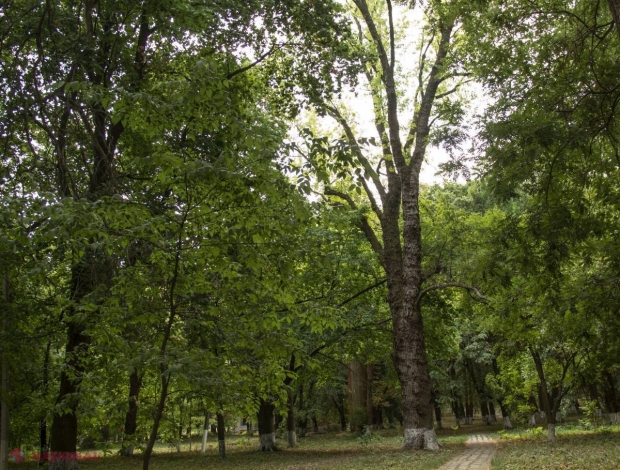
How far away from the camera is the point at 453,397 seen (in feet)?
116

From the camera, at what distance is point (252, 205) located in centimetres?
411

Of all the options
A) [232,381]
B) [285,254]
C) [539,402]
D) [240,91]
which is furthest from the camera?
[539,402]

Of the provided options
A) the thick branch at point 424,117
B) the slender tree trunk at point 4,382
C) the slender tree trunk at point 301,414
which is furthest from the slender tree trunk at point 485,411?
the slender tree trunk at point 4,382

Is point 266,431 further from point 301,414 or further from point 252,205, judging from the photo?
point 252,205

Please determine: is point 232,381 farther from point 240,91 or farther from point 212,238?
point 240,91

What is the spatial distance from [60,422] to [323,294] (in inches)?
391

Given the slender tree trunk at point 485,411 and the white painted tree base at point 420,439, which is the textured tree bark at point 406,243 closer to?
the white painted tree base at point 420,439

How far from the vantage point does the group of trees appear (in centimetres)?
411

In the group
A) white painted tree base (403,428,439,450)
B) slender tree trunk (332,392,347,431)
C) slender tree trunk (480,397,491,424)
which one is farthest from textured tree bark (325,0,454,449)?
slender tree trunk (332,392,347,431)

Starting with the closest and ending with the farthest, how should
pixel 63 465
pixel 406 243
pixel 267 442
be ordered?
pixel 63 465 < pixel 406 243 < pixel 267 442

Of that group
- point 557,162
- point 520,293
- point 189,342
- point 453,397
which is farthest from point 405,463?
point 453,397

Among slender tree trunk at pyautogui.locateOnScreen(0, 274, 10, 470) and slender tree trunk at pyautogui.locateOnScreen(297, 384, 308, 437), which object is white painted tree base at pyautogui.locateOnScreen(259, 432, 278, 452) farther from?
slender tree trunk at pyautogui.locateOnScreen(0, 274, 10, 470)

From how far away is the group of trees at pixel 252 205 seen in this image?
4109mm

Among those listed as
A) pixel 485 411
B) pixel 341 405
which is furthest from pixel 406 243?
pixel 341 405
